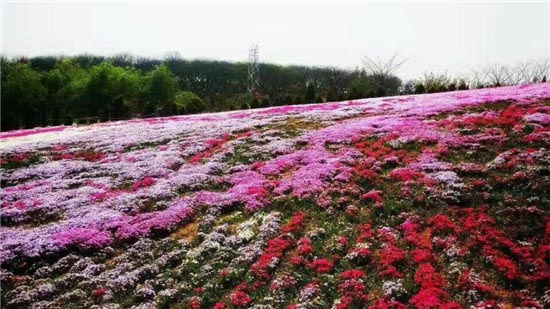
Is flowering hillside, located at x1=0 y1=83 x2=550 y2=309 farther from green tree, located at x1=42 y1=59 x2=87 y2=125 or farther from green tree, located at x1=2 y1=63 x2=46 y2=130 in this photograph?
green tree, located at x1=42 y1=59 x2=87 y2=125

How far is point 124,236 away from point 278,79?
170109 millimetres

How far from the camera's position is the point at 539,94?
3416cm

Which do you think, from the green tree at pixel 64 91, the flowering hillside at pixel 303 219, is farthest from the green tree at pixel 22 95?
the flowering hillside at pixel 303 219

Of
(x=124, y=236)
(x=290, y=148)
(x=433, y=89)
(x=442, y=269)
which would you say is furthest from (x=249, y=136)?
(x=433, y=89)

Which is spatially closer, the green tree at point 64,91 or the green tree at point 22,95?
the green tree at point 22,95

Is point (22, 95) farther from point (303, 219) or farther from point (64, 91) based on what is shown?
point (303, 219)

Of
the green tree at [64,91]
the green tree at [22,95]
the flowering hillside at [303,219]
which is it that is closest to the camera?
the flowering hillside at [303,219]

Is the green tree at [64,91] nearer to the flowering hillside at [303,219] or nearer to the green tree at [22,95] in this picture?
the green tree at [22,95]

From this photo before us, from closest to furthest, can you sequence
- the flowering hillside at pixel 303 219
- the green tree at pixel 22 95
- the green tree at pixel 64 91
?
the flowering hillside at pixel 303 219 → the green tree at pixel 22 95 → the green tree at pixel 64 91

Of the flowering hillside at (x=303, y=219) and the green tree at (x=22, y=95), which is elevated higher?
the green tree at (x=22, y=95)

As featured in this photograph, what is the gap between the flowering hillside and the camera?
16.2 metres

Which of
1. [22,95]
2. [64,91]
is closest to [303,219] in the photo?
[22,95]

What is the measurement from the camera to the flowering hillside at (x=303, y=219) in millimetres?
16156

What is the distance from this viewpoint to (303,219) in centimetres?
2088
